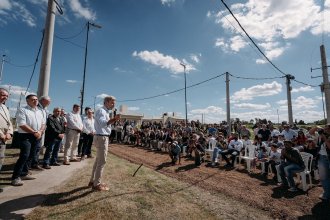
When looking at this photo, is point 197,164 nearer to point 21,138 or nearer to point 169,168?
point 169,168

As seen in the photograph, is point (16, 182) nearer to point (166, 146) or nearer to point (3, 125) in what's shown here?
point (3, 125)

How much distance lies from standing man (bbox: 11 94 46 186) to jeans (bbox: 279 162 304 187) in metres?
7.27

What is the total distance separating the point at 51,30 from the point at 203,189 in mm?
7612

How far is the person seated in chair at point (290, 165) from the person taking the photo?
7.41 metres

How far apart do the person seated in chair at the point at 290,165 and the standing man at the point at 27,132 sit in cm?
730

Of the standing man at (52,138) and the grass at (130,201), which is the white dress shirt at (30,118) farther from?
the grass at (130,201)

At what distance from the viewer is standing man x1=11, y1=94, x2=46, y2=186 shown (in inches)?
190

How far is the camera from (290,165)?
757 cm

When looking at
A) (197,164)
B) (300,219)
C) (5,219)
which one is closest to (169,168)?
(197,164)

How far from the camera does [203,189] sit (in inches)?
270

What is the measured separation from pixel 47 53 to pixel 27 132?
175 inches

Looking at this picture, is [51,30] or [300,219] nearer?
[300,219]

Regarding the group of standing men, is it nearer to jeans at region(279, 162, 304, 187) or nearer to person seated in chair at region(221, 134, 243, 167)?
jeans at region(279, 162, 304, 187)

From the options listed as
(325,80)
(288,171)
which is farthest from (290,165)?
(325,80)
